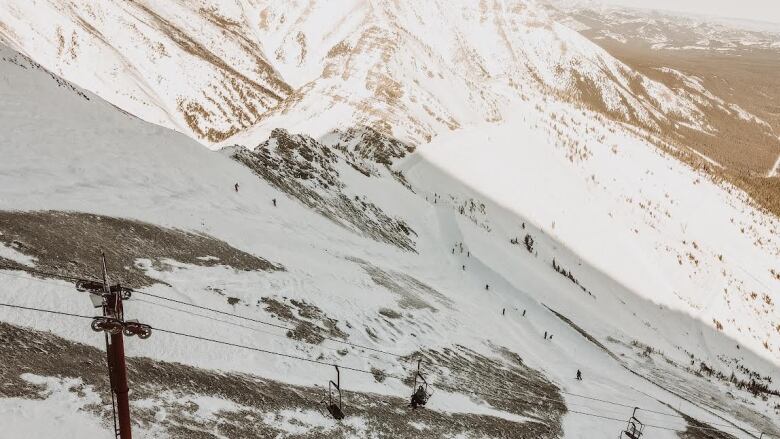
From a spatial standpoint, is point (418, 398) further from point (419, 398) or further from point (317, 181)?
point (317, 181)

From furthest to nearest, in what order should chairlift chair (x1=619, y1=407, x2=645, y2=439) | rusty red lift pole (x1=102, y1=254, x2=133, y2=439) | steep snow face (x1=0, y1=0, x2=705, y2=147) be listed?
steep snow face (x1=0, y1=0, x2=705, y2=147) → chairlift chair (x1=619, y1=407, x2=645, y2=439) → rusty red lift pole (x1=102, y1=254, x2=133, y2=439)

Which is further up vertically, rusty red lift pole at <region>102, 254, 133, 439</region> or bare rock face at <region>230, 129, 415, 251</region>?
bare rock face at <region>230, 129, 415, 251</region>

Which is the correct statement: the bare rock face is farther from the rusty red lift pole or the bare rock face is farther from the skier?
the rusty red lift pole

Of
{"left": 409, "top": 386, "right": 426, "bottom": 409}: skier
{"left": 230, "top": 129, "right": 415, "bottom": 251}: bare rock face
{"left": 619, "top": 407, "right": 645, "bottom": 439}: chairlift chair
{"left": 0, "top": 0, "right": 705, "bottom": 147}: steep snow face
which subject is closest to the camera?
{"left": 409, "top": 386, "right": 426, "bottom": 409}: skier

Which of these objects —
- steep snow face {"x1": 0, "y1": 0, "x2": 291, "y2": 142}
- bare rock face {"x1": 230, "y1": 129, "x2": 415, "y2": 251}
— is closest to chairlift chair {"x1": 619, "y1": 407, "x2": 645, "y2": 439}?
bare rock face {"x1": 230, "y1": 129, "x2": 415, "y2": 251}

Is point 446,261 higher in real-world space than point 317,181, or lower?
lower

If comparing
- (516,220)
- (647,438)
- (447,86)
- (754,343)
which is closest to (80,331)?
(647,438)

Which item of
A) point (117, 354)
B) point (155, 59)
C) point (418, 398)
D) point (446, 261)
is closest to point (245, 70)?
point (155, 59)

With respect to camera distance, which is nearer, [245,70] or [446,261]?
[446,261]

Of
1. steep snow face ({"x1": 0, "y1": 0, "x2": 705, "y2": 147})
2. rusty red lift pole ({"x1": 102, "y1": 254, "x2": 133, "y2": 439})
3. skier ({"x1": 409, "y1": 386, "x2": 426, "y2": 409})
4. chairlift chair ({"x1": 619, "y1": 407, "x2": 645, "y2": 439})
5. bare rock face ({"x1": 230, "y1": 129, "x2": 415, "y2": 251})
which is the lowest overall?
chairlift chair ({"x1": 619, "y1": 407, "x2": 645, "y2": 439})
